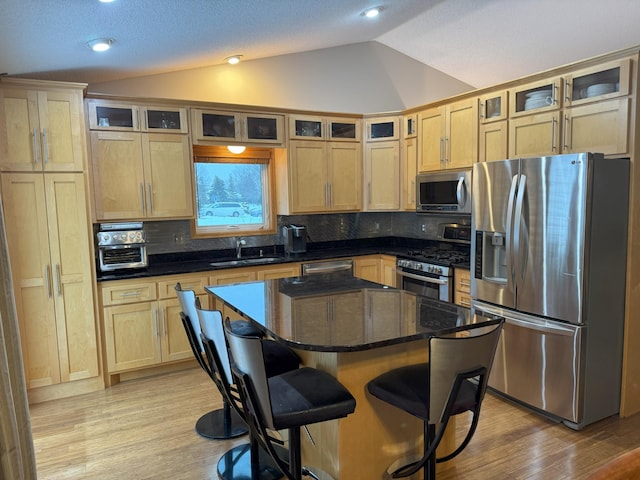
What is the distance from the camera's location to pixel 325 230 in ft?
17.4

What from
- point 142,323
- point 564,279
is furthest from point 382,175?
point 142,323

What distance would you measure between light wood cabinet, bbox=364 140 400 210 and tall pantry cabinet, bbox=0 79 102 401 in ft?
9.41

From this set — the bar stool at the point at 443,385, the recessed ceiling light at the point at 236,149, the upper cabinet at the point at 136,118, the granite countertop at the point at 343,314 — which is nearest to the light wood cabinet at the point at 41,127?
the upper cabinet at the point at 136,118

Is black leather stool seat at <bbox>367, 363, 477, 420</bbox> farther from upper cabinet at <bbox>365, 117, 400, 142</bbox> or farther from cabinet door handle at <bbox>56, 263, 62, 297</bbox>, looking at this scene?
upper cabinet at <bbox>365, 117, 400, 142</bbox>

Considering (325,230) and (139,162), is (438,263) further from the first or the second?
(139,162)

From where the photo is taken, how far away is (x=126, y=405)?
3447 mm

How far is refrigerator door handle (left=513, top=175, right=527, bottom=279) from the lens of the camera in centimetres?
307

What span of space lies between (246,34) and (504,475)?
3464 mm

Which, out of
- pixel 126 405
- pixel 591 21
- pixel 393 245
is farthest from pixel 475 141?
pixel 126 405

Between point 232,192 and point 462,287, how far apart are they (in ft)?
Result: 8.39

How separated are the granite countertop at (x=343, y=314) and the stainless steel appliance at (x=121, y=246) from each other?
126 cm

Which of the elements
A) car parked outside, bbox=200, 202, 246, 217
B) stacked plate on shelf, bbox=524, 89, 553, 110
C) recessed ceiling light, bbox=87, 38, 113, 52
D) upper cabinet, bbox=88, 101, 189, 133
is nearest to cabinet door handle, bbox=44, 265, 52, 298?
upper cabinet, bbox=88, 101, 189, 133

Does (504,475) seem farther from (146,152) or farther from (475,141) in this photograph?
(146,152)

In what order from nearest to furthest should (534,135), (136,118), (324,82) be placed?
(534,135) < (136,118) < (324,82)
